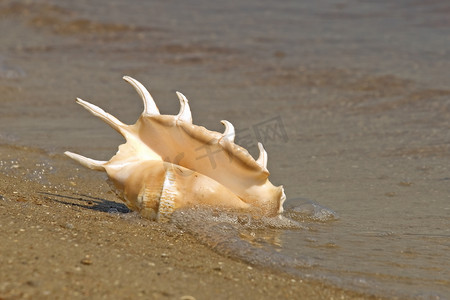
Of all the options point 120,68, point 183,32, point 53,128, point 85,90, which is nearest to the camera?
point 53,128

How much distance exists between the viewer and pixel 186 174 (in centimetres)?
328

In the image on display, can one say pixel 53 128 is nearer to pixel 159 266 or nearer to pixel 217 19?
pixel 159 266

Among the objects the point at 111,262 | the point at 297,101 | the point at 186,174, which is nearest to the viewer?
the point at 111,262

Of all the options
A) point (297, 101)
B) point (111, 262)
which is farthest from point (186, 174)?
point (297, 101)

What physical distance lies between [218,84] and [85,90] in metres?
1.37

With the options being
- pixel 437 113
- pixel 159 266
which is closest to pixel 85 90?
pixel 437 113

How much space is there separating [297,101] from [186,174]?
3467mm

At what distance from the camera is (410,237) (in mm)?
3326

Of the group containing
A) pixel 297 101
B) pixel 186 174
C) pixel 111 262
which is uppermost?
pixel 297 101

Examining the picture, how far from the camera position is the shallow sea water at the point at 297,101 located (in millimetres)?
3164

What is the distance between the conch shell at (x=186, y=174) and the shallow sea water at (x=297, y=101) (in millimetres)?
85

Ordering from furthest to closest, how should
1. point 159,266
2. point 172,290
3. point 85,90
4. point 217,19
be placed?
point 217,19 < point 85,90 < point 159,266 < point 172,290

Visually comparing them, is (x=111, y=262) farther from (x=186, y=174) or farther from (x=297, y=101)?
(x=297, y=101)

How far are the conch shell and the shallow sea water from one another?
9 cm
